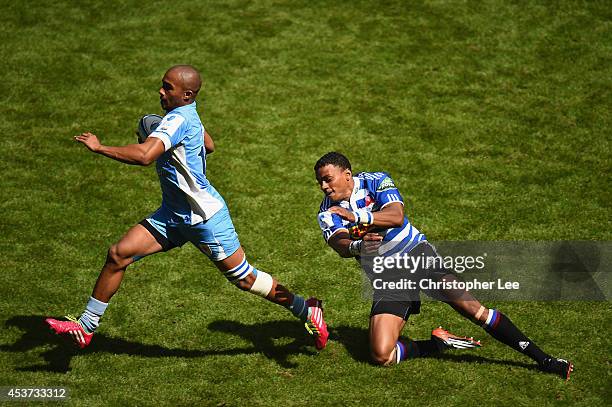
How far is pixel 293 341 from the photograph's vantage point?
27.0ft

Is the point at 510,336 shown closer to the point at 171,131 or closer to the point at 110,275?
the point at 171,131

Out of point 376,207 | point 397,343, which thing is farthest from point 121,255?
point 397,343

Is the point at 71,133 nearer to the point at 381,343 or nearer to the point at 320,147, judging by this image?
the point at 320,147

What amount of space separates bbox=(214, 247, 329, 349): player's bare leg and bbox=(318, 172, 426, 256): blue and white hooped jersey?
682 millimetres

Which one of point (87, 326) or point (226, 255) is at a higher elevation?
point (226, 255)

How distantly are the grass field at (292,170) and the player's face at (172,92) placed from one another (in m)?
2.47

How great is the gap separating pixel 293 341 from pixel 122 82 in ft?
20.9

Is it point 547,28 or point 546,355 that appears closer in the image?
point 546,355

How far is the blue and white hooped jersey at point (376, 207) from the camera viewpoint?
7.54 meters

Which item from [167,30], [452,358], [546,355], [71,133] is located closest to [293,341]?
[452,358]

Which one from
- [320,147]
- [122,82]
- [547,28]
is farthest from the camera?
[547,28]

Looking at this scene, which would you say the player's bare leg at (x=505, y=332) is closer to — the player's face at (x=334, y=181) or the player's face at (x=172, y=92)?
the player's face at (x=334, y=181)

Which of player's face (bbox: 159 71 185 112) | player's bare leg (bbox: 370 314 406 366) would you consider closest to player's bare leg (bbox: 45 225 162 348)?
player's face (bbox: 159 71 185 112)

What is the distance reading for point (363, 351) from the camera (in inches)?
315
